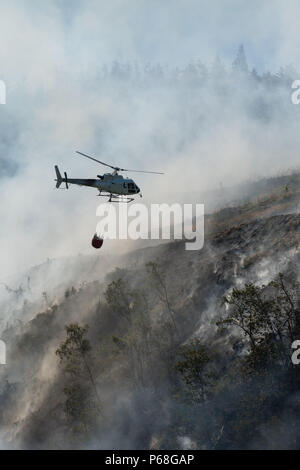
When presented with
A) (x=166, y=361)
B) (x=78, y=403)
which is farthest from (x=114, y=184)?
(x=78, y=403)

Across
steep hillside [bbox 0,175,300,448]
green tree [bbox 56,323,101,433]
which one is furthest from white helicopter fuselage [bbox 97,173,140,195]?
green tree [bbox 56,323,101,433]

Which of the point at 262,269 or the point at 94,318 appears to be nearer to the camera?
the point at 262,269

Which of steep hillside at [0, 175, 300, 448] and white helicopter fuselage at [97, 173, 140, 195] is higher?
white helicopter fuselage at [97, 173, 140, 195]

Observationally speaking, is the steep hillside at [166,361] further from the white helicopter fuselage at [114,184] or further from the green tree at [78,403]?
the white helicopter fuselage at [114,184]

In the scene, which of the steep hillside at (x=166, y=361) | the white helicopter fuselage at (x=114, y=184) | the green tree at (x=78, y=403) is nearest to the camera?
the steep hillside at (x=166, y=361)

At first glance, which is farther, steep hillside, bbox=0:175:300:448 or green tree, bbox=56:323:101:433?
green tree, bbox=56:323:101:433

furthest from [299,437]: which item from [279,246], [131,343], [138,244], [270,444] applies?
[138,244]

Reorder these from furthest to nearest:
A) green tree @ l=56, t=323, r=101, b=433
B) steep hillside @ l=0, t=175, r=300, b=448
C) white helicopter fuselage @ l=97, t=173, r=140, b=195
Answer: green tree @ l=56, t=323, r=101, b=433 < white helicopter fuselage @ l=97, t=173, r=140, b=195 < steep hillside @ l=0, t=175, r=300, b=448

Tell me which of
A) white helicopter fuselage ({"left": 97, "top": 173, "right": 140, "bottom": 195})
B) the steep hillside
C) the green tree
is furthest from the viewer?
the green tree

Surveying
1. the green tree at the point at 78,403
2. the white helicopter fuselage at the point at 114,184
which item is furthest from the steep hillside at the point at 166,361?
the white helicopter fuselage at the point at 114,184

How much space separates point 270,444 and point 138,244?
82016 millimetres

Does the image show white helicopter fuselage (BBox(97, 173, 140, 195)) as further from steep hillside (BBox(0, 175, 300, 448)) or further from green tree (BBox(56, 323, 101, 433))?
green tree (BBox(56, 323, 101, 433))

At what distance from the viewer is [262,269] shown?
66.6m
